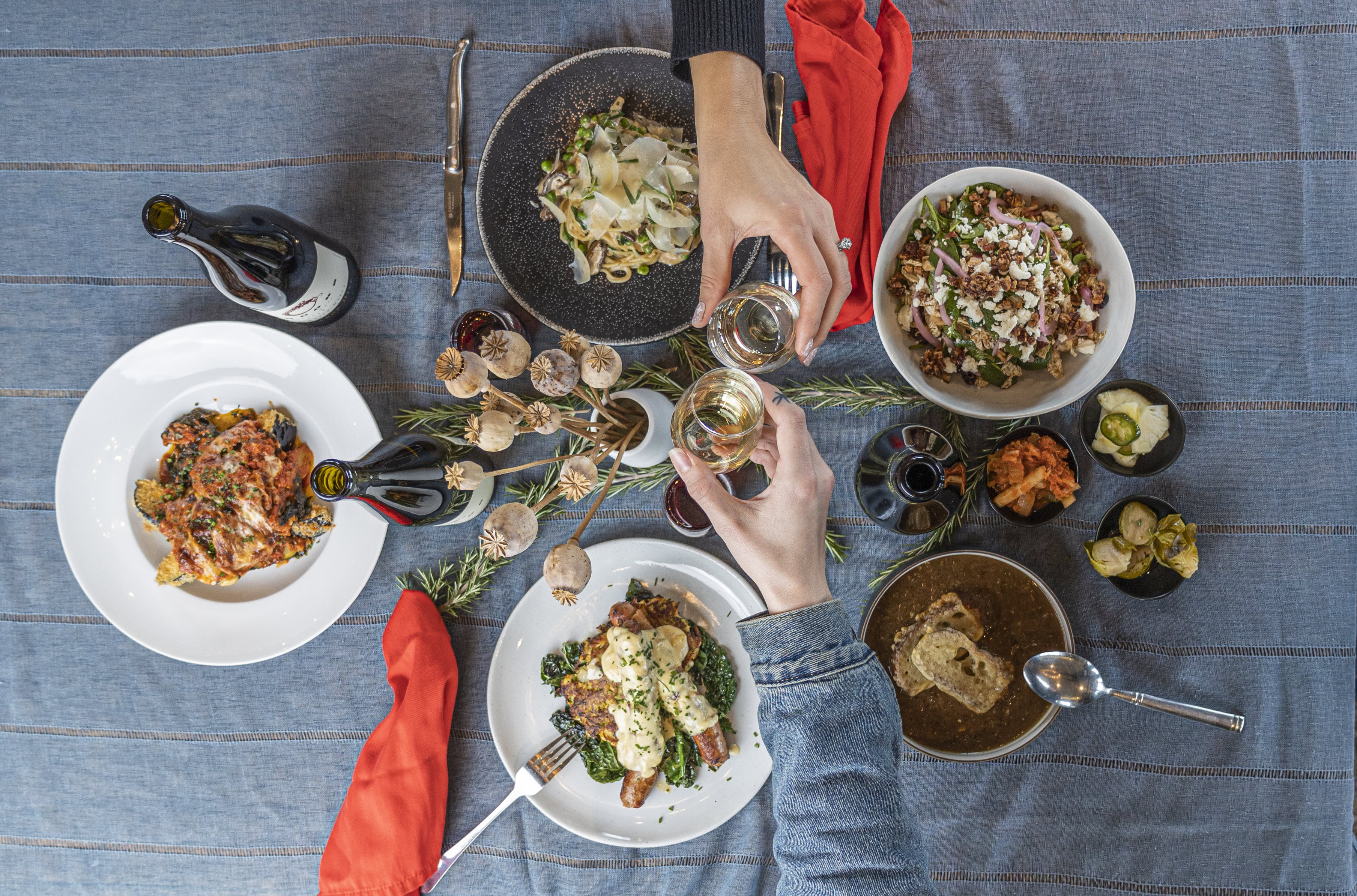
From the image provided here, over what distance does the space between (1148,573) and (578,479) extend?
102 cm

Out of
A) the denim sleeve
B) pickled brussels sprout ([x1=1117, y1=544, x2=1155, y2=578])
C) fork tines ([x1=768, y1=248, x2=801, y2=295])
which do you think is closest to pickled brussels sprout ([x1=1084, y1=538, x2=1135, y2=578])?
pickled brussels sprout ([x1=1117, y1=544, x2=1155, y2=578])

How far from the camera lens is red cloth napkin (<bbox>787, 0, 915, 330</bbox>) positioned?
118cm

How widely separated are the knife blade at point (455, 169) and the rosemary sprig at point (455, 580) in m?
0.50

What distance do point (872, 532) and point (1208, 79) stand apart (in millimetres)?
980

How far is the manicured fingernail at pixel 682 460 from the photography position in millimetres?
971

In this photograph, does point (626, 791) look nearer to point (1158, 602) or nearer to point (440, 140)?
point (1158, 602)

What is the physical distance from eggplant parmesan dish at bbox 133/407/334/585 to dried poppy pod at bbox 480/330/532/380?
1.88 ft

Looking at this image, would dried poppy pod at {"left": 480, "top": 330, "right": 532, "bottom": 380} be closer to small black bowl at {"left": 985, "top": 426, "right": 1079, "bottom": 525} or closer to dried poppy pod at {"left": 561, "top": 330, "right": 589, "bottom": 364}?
dried poppy pod at {"left": 561, "top": 330, "right": 589, "bottom": 364}

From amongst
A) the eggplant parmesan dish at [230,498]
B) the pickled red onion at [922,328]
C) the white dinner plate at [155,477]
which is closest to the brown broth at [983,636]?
the pickled red onion at [922,328]

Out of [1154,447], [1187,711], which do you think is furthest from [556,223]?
[1187,711]

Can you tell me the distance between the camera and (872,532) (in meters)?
1.28

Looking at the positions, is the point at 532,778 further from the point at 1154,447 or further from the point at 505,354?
the point at 1154,447

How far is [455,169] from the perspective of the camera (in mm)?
1282

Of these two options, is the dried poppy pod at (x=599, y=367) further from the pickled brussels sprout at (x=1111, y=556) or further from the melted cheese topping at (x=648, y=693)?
the pickled brussels sprout at (x=1111, y=556)
